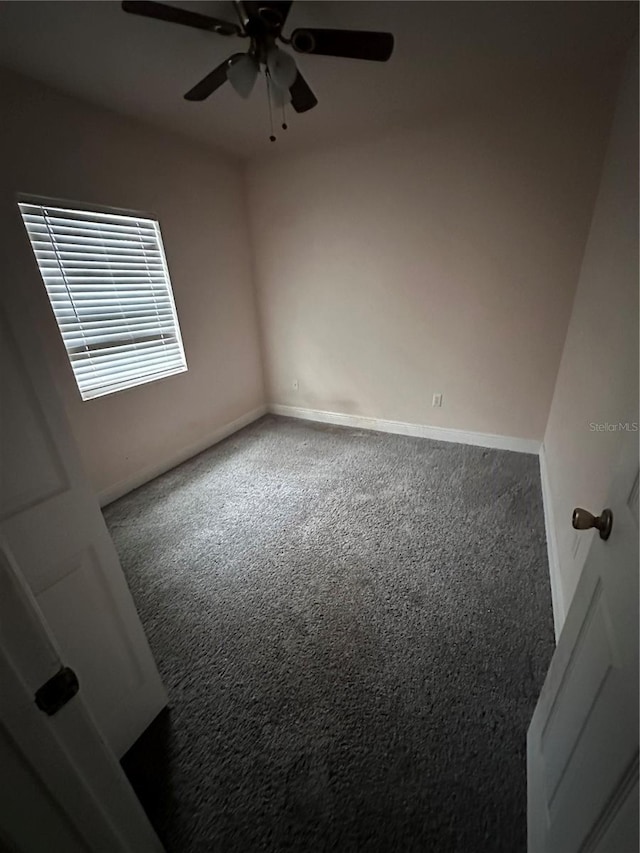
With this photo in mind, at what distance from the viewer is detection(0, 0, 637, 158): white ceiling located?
56.3 inches

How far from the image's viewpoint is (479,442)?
299 centimetres

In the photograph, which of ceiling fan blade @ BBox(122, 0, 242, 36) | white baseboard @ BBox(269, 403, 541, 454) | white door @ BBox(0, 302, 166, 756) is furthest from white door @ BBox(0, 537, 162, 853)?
white baseboard @ BBox(269, 403, 541, 454)

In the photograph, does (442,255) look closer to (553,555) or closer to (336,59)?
(336,59)

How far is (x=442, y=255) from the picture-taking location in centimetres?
265

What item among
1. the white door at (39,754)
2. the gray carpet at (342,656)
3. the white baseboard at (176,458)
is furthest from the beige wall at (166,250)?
the white door at (39,754)

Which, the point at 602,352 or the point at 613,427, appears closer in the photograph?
the point at 613,427

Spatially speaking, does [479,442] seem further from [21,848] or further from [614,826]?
[21,848]

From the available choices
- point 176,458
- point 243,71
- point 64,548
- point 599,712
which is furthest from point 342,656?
point 243,71

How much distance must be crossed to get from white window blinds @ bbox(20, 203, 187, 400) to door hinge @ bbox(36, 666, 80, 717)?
7.10 feet

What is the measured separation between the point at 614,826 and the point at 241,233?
382cm

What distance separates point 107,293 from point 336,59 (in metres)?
1.90

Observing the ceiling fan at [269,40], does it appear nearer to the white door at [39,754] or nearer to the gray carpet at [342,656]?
the white door at [39,754]

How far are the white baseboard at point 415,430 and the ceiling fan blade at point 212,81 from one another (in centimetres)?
254

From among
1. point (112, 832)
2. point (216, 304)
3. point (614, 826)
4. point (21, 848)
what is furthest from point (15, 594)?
point (216, 304)
